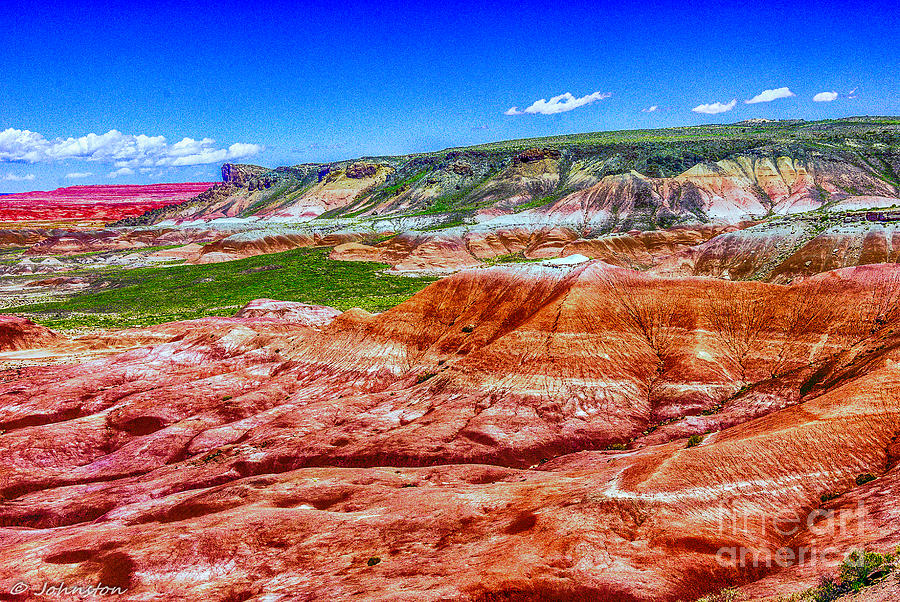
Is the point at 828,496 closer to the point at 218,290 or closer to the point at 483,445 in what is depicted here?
the point at 483,445

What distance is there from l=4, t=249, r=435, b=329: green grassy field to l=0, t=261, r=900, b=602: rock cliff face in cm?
3492

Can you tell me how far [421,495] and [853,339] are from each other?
30688 millimetres

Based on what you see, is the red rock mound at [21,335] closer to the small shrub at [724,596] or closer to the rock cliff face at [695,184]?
the small shrub at [724,596]

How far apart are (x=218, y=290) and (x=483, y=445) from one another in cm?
9474

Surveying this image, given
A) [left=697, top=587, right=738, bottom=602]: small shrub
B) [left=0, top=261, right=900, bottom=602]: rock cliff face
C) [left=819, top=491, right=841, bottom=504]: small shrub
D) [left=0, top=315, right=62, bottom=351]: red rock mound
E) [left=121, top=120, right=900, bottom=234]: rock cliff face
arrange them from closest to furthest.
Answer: [left=697, top=587, right=738, bottom=602]: small shrub < [left=0, top=261, right=900, bottom=602]: rock cliff face < [left=819, top=491, right=841, bottom=504]: small shrub < [left=0, top=315, right=62, bottom=351]: red rock mound < [left=121, top=120, right=900, bottom=234]: rock cliff face

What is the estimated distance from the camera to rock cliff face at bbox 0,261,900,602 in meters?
19.1

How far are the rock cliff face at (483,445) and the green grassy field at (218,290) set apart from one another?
115 feet

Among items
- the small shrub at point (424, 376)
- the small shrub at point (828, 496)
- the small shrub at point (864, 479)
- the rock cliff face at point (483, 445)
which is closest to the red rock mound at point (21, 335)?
the rock cliff face at point (483, 445)

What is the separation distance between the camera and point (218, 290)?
374 feet

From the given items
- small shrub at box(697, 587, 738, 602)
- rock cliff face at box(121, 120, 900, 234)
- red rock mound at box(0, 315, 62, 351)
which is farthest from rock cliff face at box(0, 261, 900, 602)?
rock cliff face at box(121, 120, 900, 234)

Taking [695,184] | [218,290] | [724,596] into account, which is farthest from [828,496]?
[695,184]

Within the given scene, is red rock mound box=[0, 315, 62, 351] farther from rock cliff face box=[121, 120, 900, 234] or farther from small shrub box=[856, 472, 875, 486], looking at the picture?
rock cliff face box=[121, 120, 900, 234]

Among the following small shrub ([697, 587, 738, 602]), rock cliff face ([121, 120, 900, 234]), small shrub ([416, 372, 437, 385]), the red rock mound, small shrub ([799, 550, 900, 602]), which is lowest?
small shrub ([416, 372, 437, 385])

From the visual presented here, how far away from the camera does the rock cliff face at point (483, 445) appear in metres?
19.1
